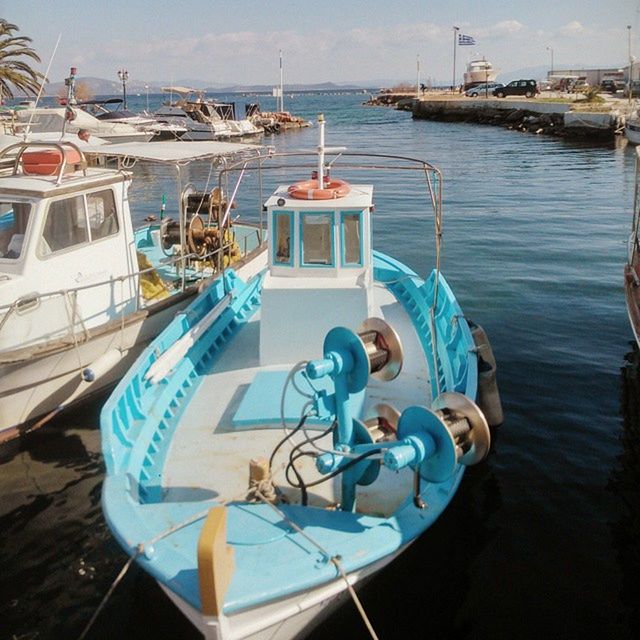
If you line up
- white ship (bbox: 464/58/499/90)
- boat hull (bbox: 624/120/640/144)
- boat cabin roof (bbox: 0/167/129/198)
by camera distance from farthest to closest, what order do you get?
white ship (bbox: 464/58/499/90)
boat hull (bbox: 624/120/640/144)
boat cabin roof (bbox: 0/167/129/198)

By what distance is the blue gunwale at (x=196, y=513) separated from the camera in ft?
17.7

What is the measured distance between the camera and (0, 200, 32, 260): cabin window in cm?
1087

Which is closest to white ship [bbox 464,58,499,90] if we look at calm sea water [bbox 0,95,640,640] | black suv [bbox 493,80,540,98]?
black suv [bbox 493,80,540,98]

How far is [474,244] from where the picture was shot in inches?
910

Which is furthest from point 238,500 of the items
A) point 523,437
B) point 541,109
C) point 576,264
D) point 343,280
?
point 541,109

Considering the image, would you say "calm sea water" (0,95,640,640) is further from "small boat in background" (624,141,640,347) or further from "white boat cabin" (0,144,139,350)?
"white boat cabin" (0,144,139,350)

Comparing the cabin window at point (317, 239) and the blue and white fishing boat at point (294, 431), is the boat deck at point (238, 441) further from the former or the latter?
the cabin window at point (317, 239)

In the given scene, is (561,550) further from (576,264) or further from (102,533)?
(576,264)

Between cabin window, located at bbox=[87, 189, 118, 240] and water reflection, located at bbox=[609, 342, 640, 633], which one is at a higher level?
cabin window, located at bbox=[87, 189, 118, 240]

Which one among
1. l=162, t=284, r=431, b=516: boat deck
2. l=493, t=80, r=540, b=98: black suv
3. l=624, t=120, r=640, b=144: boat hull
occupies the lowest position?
l=162, t=284, r=431, b=516: boat deck

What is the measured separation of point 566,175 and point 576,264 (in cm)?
2011

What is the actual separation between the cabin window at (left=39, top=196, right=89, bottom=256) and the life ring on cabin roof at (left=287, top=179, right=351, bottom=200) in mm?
3958

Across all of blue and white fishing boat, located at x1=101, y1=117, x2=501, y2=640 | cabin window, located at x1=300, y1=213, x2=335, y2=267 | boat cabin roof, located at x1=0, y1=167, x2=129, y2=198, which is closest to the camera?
blue and white fishing boat, located at x1=101, y1=117, x2=501, y2=640

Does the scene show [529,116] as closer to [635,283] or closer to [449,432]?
[635,283]
